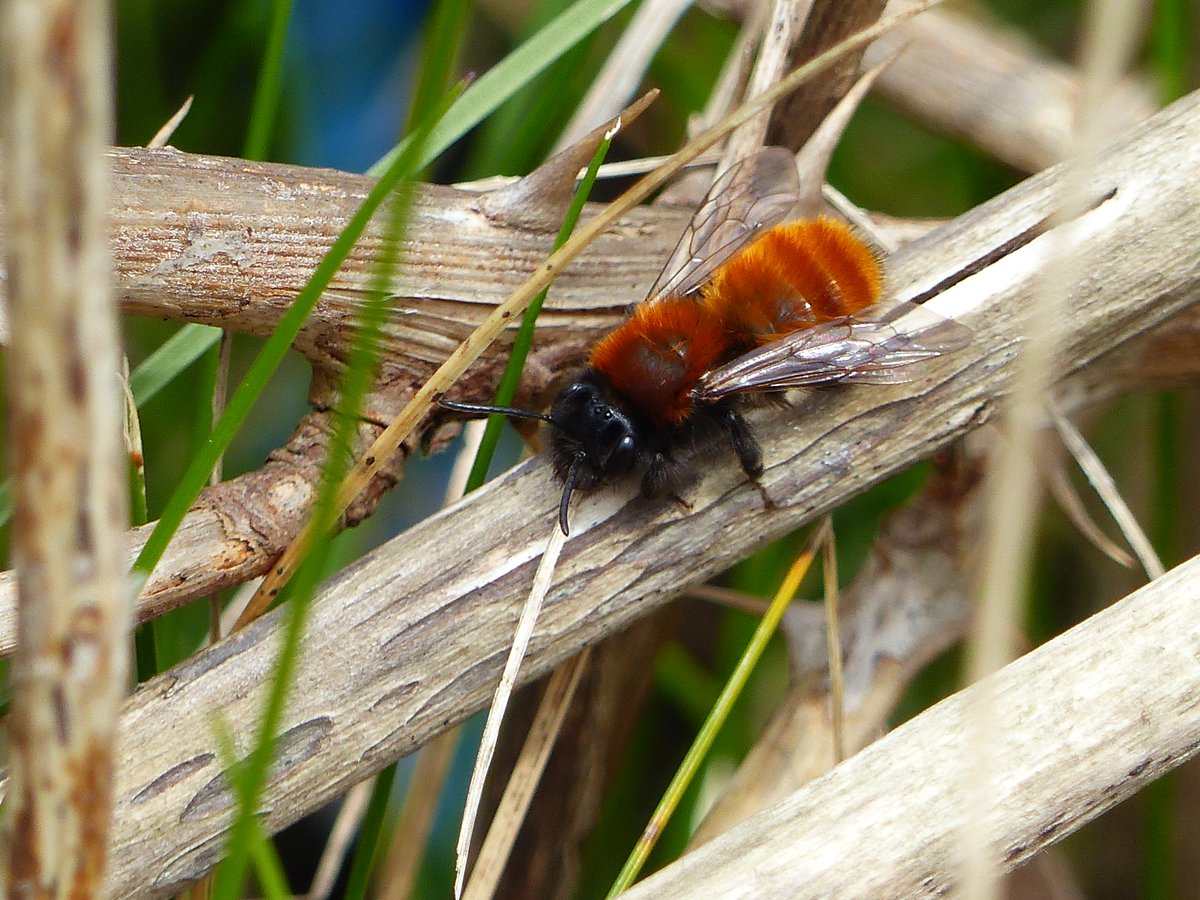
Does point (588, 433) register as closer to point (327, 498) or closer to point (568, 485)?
point (568, 485)

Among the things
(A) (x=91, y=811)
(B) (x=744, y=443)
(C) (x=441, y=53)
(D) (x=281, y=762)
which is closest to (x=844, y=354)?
(B) (x=744, y=443)

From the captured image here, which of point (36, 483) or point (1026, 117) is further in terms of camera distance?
point (1026, 117)

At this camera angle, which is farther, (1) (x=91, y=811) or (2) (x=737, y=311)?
(2) (x=737, y=311)

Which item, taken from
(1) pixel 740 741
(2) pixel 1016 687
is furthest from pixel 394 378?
(1) pixel 740 741

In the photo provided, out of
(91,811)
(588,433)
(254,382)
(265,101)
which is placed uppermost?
(265,101)

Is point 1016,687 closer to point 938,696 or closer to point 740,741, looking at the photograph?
point 740,741

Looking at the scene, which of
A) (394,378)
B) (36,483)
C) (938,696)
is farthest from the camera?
(938,696)

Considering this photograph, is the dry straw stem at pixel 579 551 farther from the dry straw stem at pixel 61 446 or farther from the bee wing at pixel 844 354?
the dry straw stem at pixel 61 446
